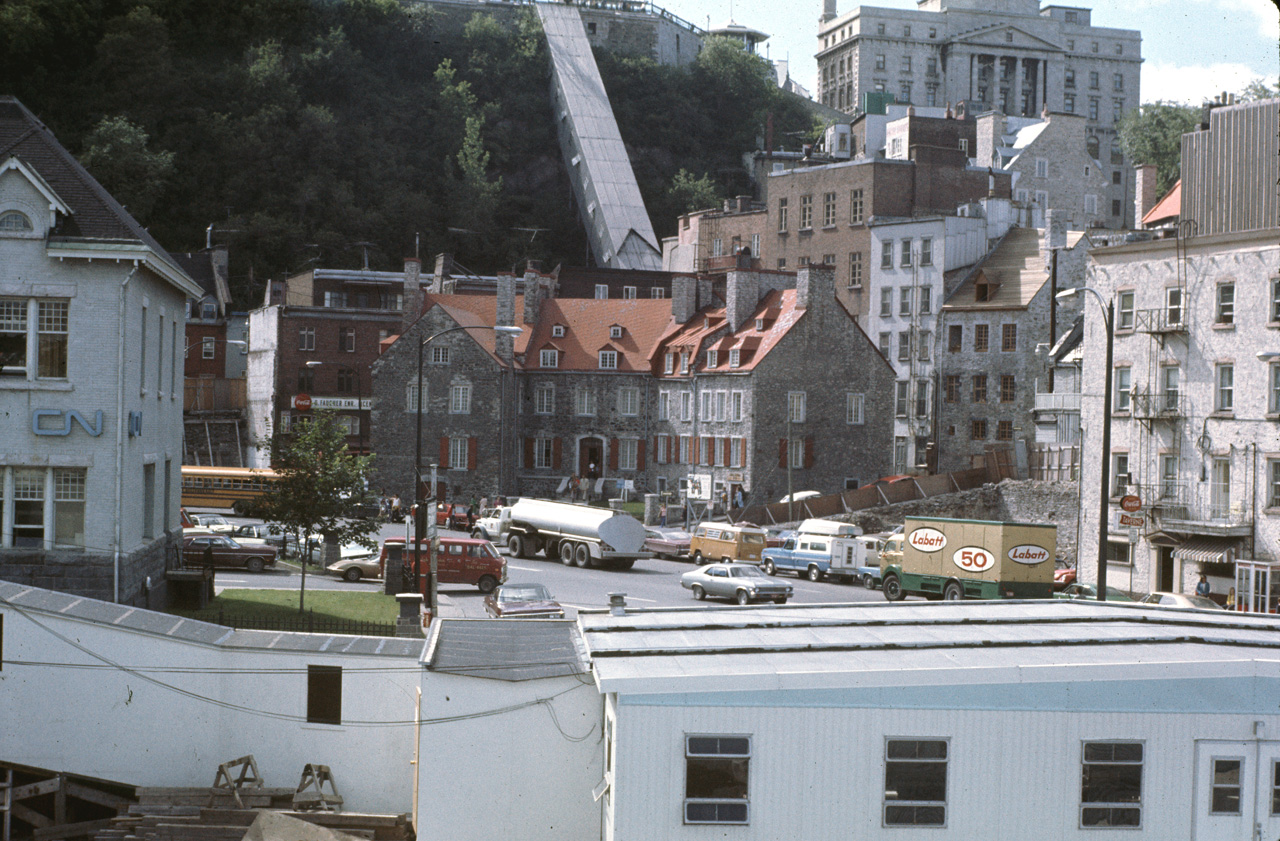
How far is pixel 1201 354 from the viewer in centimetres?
4603

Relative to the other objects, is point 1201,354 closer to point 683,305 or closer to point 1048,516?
point 1048,516

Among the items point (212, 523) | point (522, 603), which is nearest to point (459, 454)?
point (212, 523)

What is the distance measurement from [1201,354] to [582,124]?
80888 millimetres

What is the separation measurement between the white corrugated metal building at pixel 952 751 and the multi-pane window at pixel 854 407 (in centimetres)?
5186

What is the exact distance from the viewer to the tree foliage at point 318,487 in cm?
3906

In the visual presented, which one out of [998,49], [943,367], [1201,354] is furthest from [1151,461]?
[998,49]

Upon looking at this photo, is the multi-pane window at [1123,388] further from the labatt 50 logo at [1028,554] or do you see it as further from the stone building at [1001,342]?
the stone building at [1001,342]

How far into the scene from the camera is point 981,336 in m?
75.5

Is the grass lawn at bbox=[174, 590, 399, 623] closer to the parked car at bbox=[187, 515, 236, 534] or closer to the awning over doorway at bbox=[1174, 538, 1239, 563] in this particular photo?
the parked car at bbox=[187, 515, 236, 534]

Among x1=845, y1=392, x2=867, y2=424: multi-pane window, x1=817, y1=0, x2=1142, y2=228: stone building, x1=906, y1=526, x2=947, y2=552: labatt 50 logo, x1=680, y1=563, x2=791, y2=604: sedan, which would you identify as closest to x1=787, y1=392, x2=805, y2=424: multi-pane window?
x1=845, y1=392, x2=867, y2=424: multi-pane window

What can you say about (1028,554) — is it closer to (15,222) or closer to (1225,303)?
(1225,303)

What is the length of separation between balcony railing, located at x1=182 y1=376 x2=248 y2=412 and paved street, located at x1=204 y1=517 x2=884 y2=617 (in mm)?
34771

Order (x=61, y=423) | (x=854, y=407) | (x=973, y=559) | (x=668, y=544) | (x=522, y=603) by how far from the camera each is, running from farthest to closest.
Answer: (x=854, y=407)
(x=668, y=544)
(x=973, y=559)
(x=522, y=603)
(x=61, y=423)

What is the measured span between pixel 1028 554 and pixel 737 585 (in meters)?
8.85
